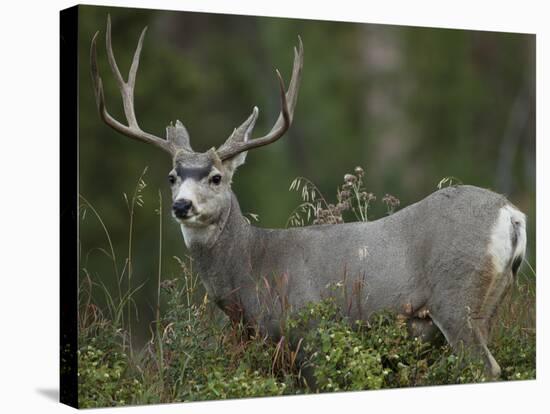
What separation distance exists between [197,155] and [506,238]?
2307 mm

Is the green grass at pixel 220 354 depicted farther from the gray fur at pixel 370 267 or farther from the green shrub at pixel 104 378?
the gray fur at pixel 370 267

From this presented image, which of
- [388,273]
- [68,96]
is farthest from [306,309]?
[68,96]

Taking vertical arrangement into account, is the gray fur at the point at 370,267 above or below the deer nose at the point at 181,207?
below

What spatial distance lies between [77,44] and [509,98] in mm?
3666

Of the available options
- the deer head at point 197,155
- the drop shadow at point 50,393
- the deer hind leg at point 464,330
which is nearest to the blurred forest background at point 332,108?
the deer head at point 197,155

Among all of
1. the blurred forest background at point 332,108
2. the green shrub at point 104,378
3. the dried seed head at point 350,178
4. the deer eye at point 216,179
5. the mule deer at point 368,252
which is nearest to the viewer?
the green shrub at point 104,378

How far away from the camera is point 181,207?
959 cm

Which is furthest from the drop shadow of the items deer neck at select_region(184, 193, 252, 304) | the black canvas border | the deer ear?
the deer ear

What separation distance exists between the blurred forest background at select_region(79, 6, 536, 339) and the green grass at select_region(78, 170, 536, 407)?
0.32 metres

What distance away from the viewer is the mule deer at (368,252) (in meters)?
9.97

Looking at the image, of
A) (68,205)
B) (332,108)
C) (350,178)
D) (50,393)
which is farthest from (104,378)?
(332,108)

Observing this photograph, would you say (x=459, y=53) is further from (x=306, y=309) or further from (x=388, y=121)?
(x=306, y=309)

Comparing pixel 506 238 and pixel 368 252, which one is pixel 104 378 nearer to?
pixel 368 252

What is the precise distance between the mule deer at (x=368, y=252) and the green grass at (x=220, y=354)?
0.13m
